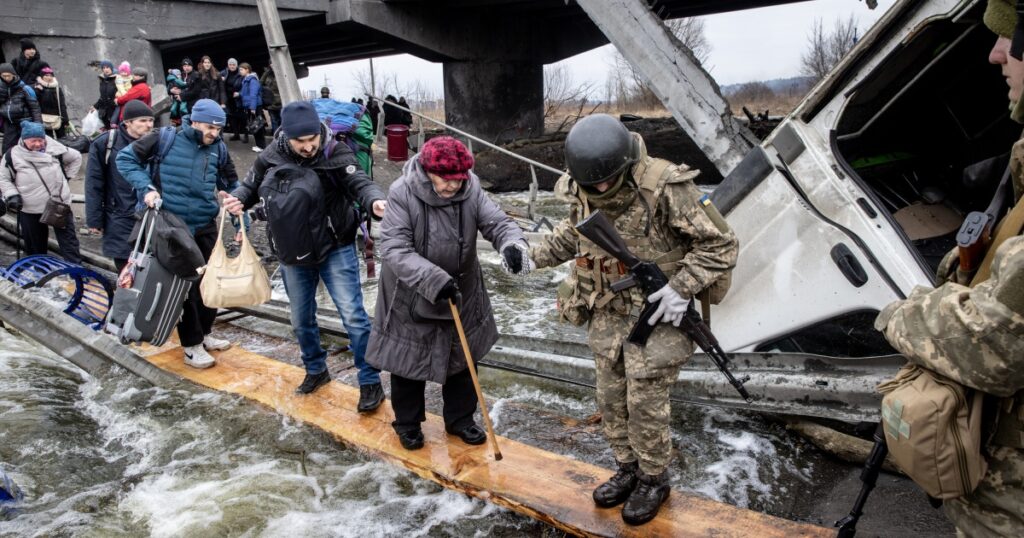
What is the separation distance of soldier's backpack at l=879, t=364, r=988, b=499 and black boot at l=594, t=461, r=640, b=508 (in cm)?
141

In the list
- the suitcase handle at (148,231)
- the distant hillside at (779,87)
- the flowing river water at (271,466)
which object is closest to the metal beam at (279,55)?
the suitcase handle at (148,231)

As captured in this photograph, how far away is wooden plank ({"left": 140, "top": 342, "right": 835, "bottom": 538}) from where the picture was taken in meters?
2.80

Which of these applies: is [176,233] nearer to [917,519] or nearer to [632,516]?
[632,516]

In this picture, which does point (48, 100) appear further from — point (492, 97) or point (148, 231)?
point (492, 97)

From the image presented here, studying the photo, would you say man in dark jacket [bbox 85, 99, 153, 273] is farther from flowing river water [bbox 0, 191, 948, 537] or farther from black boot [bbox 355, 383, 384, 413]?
black boot [bbox 355, 383, 384, 413]

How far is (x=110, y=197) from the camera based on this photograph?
207 inches

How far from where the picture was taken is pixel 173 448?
3934 millimetres

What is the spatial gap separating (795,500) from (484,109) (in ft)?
55.5

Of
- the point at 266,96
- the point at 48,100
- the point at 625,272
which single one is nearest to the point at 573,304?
the point at 625,272

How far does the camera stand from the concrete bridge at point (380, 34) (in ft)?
43.6

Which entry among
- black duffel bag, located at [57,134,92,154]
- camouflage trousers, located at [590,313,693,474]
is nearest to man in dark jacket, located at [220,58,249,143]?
black duffel bag, located at [57,134,92,154]

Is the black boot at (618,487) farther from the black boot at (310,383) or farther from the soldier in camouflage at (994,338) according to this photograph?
the black boot at (310,383)

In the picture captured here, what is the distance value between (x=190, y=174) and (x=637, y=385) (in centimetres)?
340

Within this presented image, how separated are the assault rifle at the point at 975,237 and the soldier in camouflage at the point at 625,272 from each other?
90 centimetres
